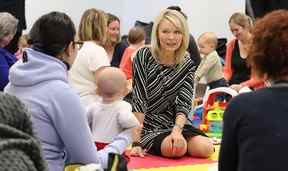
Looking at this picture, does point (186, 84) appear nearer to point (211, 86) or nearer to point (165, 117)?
point (165, 117)

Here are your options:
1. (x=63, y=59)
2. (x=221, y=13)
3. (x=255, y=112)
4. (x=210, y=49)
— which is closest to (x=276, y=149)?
(x=255, y=112)

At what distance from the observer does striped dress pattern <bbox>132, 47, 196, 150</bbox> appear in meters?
3.39

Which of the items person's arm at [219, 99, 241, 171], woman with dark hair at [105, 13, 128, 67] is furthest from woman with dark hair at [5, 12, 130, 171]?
woman with dark hair at [105, 13, 128, 67]

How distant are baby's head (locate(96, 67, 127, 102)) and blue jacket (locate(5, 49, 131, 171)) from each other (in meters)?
0.68

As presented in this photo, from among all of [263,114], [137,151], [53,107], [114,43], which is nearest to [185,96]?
[137,151]

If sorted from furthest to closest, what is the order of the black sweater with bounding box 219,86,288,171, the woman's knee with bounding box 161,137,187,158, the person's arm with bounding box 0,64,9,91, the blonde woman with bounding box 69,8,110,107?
the blonde woman with bounding box 69,8,110,107, the woman's knee with bounding box 161,137,187,158, the person's arm with bounding box 0,64,9,91, the black sweater with bounding box 219,86,288,171

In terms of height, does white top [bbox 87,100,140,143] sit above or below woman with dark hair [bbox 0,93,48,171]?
below

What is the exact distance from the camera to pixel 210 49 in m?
6.12

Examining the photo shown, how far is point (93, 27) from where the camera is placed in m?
4.04

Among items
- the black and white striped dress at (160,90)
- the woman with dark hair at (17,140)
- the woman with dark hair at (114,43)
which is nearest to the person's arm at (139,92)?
the black and white striped dress at (160,90)

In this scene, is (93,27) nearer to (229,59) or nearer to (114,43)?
(229,59)

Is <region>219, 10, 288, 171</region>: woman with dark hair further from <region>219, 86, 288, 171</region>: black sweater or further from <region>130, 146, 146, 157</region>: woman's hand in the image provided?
<region>130, 146, 146, 157</region>: woman's hand

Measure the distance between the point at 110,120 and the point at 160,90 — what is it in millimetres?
675

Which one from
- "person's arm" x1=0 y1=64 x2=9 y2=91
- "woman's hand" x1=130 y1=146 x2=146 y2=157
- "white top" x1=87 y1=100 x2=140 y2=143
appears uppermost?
"person's arm" x1=0 y1=64 x2=9 y2=91
